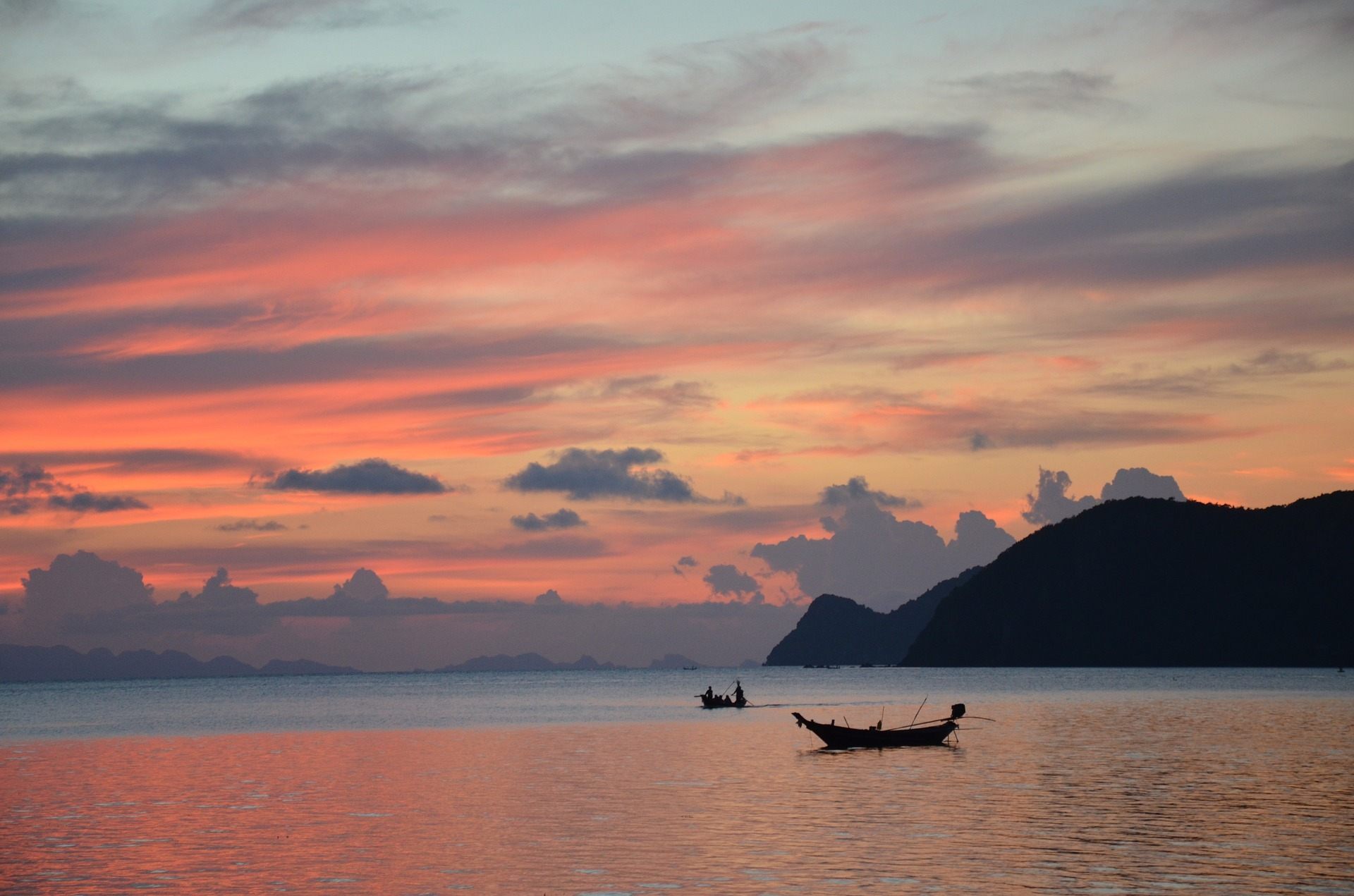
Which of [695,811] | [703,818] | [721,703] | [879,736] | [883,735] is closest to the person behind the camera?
[703,818]

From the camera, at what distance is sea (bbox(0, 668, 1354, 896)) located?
38594 mm

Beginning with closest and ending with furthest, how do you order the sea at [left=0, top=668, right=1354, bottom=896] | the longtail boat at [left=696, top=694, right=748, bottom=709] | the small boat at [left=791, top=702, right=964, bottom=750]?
the sea at [left=0, top=668, right=1354, bottom=896] < the small boat at [left=791, top=702, right=964, bottom=750] < the longtail boat at [left=696, top=694, right=748, bottom=709]

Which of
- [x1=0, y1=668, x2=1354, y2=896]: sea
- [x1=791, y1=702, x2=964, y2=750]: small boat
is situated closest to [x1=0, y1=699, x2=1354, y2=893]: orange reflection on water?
[x1=0, y1=668, x2=1354, y2=896]: sea

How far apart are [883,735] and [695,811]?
113ft

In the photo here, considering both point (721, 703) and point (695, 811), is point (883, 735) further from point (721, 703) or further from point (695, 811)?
point (721, 703)

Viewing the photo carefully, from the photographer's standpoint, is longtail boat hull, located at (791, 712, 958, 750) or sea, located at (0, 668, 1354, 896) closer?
sea, located at (0, 668, 1354, 896)

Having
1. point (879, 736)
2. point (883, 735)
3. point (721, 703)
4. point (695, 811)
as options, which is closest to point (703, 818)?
point (695, 811)

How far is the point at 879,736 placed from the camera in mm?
83688

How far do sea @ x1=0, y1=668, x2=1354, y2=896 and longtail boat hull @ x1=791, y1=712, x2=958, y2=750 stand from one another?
38.3 inches

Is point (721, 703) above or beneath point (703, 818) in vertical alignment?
beneath

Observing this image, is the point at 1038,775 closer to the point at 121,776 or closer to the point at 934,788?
the point at 934,788

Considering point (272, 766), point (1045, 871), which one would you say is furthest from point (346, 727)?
point (1045, 871)

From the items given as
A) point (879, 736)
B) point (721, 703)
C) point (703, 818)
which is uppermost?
point (879, 736)

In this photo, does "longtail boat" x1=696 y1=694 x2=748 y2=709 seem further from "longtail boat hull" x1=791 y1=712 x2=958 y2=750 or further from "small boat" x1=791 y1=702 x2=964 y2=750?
"longtail boat hull" x1=791 y1=712 x2=958 y2=750
